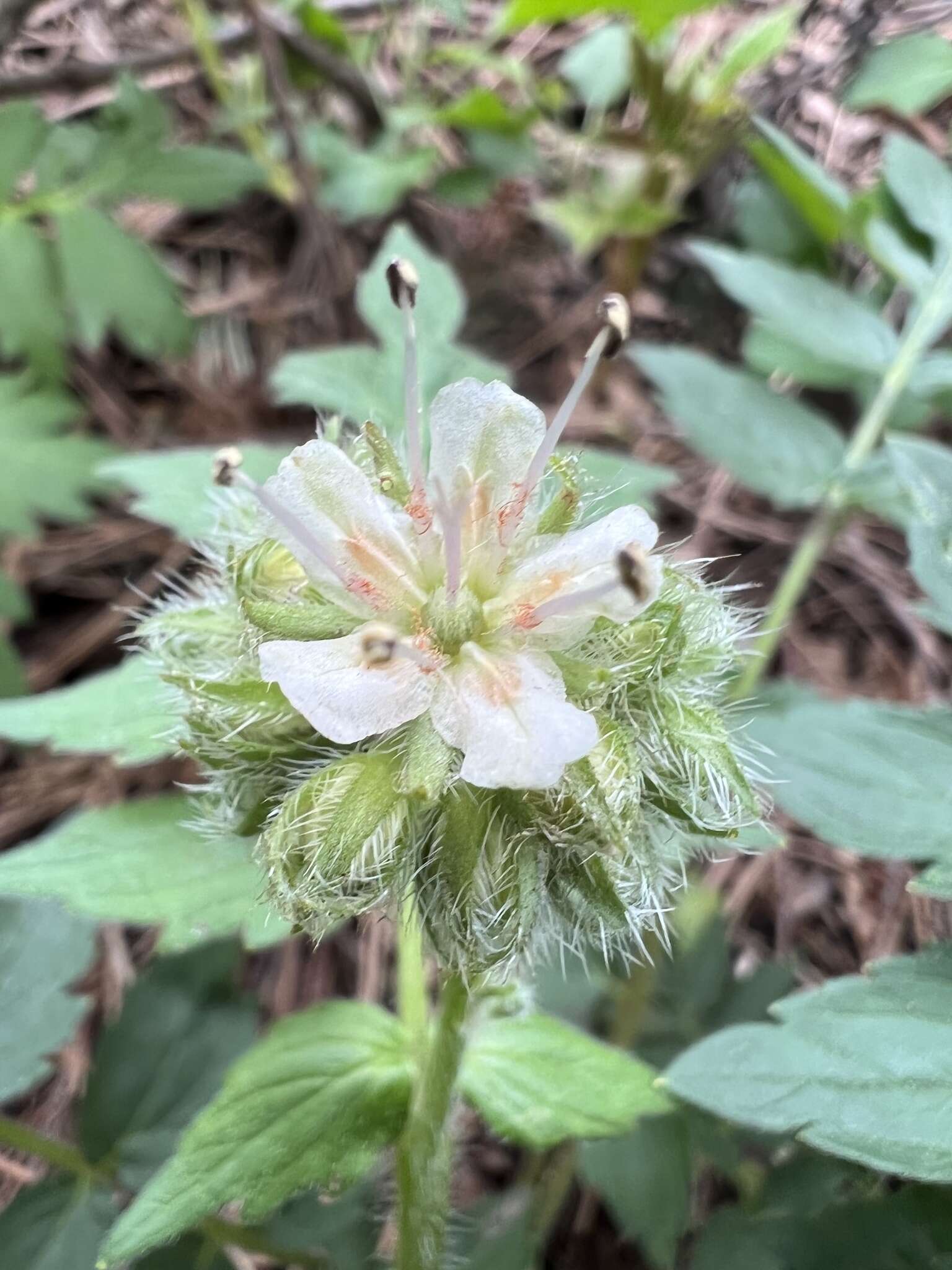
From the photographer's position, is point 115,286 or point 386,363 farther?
point 115,286

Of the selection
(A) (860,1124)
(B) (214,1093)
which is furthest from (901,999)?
(B) (214,1093)

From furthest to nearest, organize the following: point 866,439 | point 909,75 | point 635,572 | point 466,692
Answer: point 866,439 < point 909,75 < point 466,692 < point 635,572

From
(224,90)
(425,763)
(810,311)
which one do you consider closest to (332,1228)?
(425,763)

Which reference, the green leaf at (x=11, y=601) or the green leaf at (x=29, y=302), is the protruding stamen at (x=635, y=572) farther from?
the green leaf at (x=29, y=302)

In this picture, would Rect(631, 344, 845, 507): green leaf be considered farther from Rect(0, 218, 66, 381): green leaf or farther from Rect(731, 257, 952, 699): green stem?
Rect(0, 218, 66, 381): green leaf

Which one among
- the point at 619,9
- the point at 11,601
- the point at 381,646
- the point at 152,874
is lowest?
the point at 11,601

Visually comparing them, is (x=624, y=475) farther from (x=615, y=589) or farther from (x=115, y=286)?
(x=115, y=286)

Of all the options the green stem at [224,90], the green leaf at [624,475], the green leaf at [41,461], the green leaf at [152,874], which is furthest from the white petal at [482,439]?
the green stem at [224,90]
